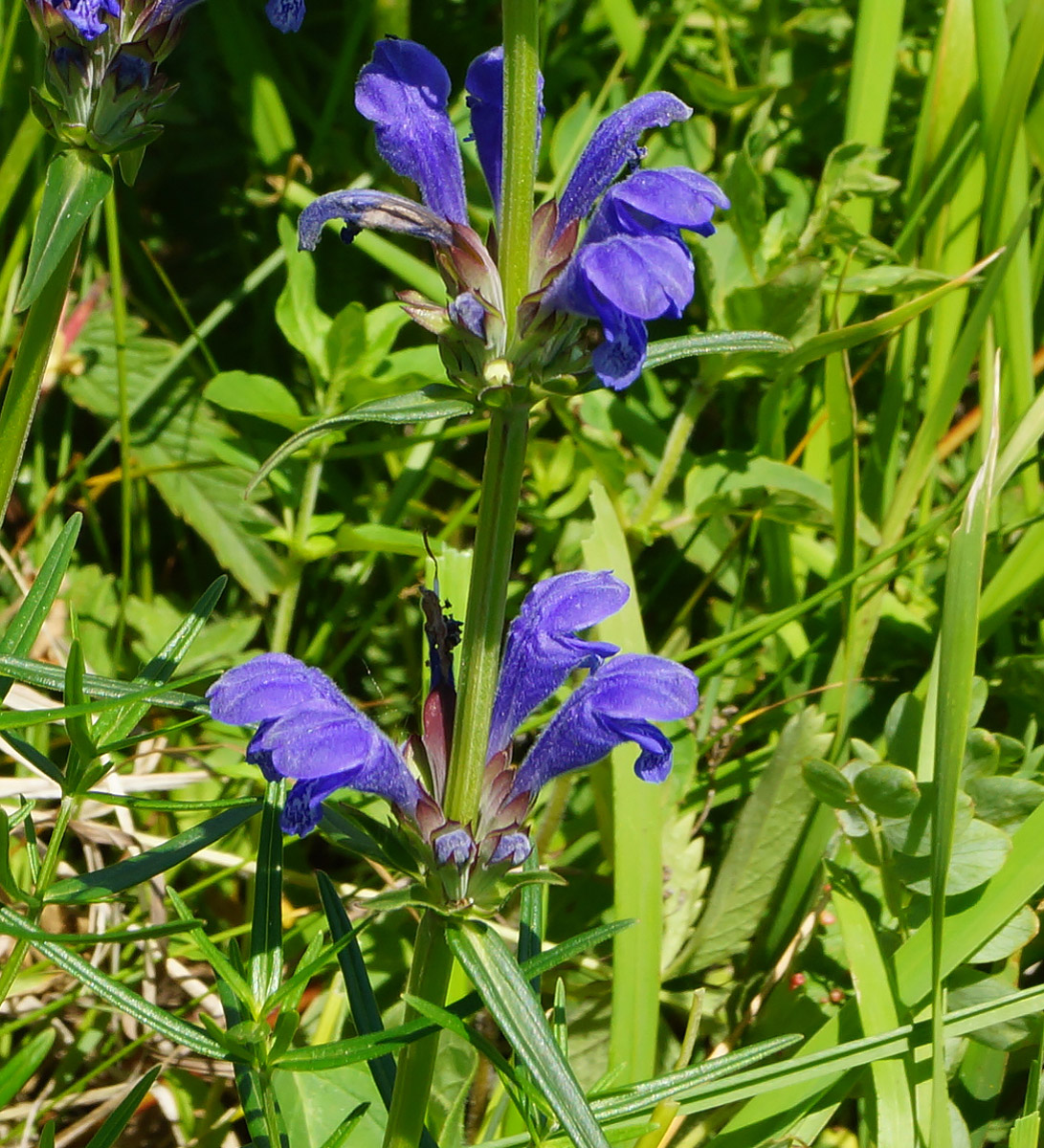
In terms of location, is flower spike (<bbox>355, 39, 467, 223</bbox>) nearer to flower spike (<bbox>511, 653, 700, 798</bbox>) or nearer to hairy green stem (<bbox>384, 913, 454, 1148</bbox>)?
flower spike (<bbox>511, 653, 700, 798</bbox>)

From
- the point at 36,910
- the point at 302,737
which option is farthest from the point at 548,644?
the point at 36,910

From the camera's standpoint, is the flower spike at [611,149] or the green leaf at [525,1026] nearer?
the green leaf at [525,1026]

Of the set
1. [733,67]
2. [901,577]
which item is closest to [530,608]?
[901,577]

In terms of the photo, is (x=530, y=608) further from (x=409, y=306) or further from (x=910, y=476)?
(x=910, y=476)

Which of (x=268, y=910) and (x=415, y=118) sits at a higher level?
(x=415, y=118)

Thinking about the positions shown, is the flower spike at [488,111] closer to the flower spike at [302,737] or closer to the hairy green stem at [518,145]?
the hairy green stem at [518,145]

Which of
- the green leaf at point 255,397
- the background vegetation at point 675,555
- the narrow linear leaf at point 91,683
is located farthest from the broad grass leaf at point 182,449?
the narrow linear leaf at point 91,683

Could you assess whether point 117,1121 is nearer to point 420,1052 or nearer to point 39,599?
point 420,1052
